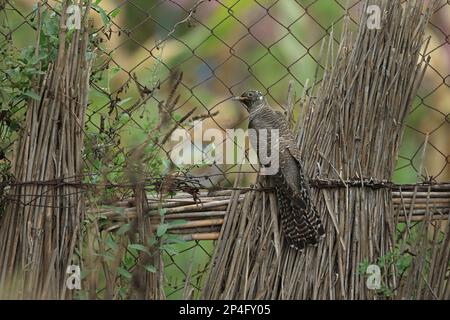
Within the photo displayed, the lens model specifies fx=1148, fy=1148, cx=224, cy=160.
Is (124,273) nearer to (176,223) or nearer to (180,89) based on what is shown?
(176,223)

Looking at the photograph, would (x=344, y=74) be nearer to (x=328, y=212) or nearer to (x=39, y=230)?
(x=328, y=212)

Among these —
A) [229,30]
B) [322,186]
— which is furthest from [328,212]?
[229,30]

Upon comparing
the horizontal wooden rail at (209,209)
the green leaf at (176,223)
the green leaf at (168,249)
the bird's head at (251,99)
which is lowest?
the green leaf at (168,249)

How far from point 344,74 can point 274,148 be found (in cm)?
35

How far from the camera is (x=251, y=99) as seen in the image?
420cm

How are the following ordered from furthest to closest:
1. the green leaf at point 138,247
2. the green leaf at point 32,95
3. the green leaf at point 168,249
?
the green leaf at point 168,249 → the green leaf at point 32,95 → the green leaf at point 138,247

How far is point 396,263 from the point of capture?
12.2 ft

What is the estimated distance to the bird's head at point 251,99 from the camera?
4184 millimetres

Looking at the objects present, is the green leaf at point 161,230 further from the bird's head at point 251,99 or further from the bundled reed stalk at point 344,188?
the bird's head at point 251,99

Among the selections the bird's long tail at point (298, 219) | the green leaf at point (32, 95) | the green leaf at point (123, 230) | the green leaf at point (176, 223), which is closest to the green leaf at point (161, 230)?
the green leaf at point (176, 223)

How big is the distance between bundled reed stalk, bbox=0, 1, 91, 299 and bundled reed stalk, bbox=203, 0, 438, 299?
1.74 feet

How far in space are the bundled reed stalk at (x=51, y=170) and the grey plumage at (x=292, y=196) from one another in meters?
0.67

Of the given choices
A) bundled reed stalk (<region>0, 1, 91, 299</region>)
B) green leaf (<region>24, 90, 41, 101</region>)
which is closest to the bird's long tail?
bundled reed stalk (<region>0, 1, 91, 299</region>)

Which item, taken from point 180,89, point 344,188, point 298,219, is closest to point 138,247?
point 298,219
